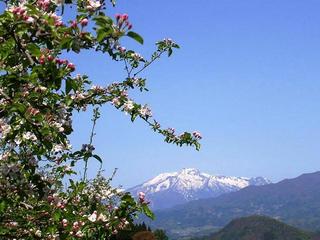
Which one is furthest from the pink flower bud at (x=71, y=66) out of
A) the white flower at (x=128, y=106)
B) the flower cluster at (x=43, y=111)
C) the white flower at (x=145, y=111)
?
the white flower at (x=145, y=111)

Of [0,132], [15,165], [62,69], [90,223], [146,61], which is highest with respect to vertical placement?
[146,61]

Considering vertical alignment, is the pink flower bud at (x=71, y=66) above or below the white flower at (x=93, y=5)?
below

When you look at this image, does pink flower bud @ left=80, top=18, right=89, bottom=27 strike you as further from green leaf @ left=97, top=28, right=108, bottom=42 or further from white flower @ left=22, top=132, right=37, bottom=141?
white flower @ left=22, top=132, right=37, bottom=141

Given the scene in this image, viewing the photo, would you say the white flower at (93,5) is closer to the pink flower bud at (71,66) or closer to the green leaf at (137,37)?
the green leaf at (137,37)

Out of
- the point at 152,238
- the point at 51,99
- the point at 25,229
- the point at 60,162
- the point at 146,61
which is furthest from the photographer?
the point at 152,238

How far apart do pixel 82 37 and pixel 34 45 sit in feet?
1.43

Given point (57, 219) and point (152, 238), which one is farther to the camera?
point (152, 238)

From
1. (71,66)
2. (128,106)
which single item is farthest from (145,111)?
(71,66)

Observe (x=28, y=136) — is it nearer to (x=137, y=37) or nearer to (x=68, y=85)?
(x=68, y=85)

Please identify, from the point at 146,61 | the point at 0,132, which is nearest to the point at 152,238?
the point at 146,61

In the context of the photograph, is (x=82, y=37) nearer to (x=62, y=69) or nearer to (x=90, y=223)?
(x=62, y=69)

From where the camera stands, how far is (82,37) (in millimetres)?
4145

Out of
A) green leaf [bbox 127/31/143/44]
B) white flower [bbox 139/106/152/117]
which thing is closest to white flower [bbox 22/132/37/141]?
green leaf [bbox 127/31/143/44]

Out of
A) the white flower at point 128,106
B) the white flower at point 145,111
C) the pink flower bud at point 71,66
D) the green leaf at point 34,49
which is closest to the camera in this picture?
the green leaf at point 34,49
